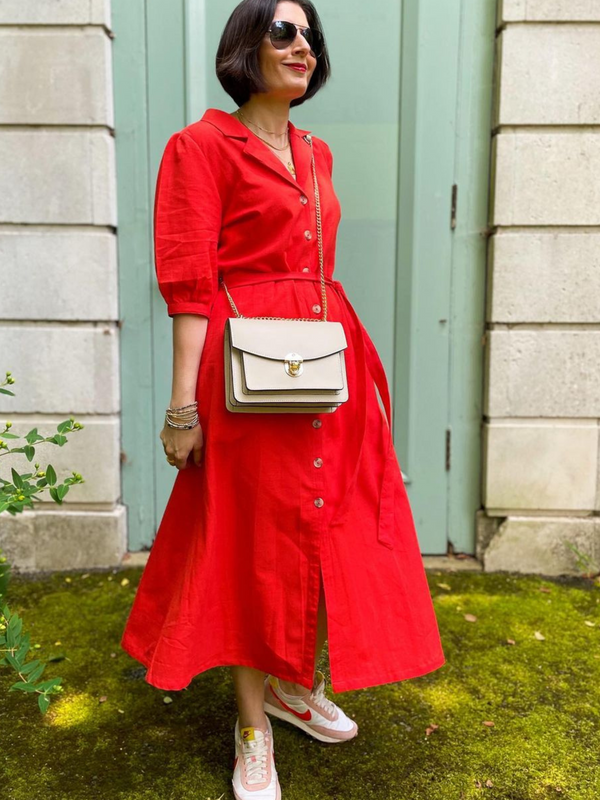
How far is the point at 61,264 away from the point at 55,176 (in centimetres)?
37

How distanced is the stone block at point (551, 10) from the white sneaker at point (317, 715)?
2652 mm

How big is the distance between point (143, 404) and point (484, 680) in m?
1.82

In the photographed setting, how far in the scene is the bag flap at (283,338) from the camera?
155 centimetres

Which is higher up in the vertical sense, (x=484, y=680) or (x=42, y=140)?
(x=42, y=140)

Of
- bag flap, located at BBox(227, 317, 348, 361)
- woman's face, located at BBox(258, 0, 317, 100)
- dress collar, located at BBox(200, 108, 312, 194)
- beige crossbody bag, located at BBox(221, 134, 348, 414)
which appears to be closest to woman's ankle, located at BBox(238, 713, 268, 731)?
beige crossbody bag, located at BBox(221, 134, 348, 414)

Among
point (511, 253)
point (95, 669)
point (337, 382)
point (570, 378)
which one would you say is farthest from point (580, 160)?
point (95, 669)

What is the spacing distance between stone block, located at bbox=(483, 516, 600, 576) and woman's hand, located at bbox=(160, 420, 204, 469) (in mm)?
1896

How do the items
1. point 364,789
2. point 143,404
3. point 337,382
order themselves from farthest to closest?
Answer: 1. point 143,404
2. point 364,789
3. point 337,382

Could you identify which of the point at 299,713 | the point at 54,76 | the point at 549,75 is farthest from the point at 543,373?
the point at 54,76

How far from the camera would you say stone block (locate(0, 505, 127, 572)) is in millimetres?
3088

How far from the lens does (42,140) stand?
2.90 m

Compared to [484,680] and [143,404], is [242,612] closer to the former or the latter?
[484,680]

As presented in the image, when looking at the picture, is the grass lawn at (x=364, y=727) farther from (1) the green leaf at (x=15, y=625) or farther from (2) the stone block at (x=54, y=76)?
(2) the stone block at (x=54, y=76)

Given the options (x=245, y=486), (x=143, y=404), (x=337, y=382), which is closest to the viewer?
(x=337, y=382)
